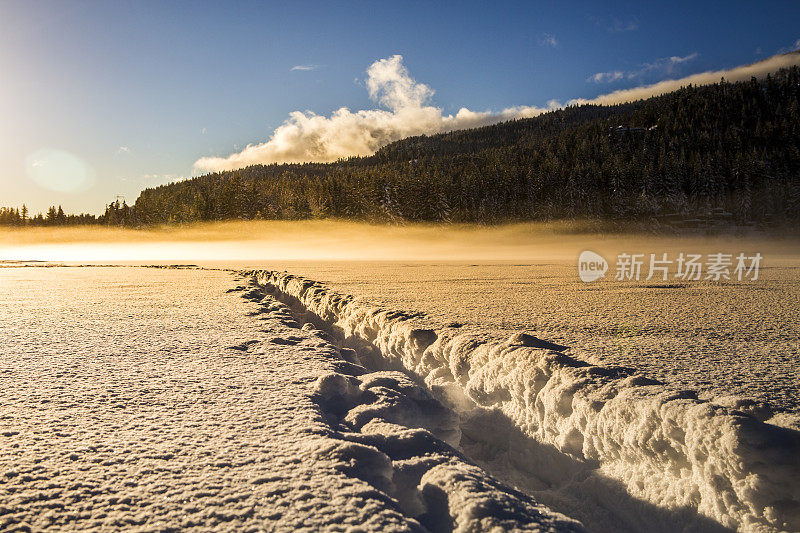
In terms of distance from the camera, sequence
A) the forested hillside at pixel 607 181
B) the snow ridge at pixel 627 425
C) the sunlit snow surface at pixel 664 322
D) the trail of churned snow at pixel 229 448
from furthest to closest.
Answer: the forested hillside at pixel 607 181 → the sunlit snow surface at pixel 664 322 → the snow ridge at pixel 627 425 → the trail of churned snow at pixel 229 448

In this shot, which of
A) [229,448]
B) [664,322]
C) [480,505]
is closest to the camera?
[480,505]

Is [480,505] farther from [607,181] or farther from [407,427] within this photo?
[607,181]

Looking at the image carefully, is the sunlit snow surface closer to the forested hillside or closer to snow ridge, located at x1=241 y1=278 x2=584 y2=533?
snow ridge, located at x1=241 y1=278 x2=584 y2=533

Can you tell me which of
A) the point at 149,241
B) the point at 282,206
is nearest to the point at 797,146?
the point at 282,206

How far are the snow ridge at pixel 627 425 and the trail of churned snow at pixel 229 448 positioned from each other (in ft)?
0.67

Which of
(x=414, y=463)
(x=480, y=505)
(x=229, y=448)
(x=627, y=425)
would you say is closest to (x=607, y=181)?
(x=627, y=425)

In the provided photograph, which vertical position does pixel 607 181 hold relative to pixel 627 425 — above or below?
above

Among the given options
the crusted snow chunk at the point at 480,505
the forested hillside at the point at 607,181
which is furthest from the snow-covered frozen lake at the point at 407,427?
the forested hillside at the point at 607,181

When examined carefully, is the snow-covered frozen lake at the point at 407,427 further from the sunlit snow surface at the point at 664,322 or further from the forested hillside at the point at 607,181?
the forested hillside at the point at 607,181

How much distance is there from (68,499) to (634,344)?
3.57 m

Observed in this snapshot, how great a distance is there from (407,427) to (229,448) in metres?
0.86

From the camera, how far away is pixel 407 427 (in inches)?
86.1

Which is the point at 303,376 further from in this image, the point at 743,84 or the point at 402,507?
the point at 743,84

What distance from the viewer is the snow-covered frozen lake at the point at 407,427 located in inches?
57.0
